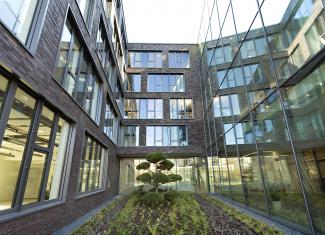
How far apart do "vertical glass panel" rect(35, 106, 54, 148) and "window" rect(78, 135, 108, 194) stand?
7.66 ft

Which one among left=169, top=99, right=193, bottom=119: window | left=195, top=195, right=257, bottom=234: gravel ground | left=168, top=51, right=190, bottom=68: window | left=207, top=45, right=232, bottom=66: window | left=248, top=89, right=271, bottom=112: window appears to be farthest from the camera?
left=168, top=51, right=190, bottom=68: window

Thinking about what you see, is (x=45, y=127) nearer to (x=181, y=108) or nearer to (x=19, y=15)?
(x=19, y=15)

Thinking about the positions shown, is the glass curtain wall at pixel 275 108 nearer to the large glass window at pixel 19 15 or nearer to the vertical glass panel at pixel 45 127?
the large glass window at pixel 19 15

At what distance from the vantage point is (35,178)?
416 centimetres

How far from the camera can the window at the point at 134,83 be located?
1703cm

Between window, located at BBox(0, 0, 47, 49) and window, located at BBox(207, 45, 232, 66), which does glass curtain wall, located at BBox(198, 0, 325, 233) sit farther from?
window, located at BBox(0, 0, 47, 49)

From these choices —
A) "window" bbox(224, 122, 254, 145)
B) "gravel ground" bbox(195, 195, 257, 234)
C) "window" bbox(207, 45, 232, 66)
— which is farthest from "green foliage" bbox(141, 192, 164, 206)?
"window" bbox(207, 45, 232, 66)

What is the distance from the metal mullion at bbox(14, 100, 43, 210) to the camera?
11.6 ft

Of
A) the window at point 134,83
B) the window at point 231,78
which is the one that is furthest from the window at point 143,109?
the window at point 231,78

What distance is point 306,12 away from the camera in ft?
13.0

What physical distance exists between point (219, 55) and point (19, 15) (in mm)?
8875

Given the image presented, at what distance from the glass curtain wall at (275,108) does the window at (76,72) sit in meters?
5.90

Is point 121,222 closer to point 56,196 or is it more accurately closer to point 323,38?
point 56,196

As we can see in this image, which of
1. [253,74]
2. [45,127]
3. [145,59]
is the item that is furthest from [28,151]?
[145,59]
